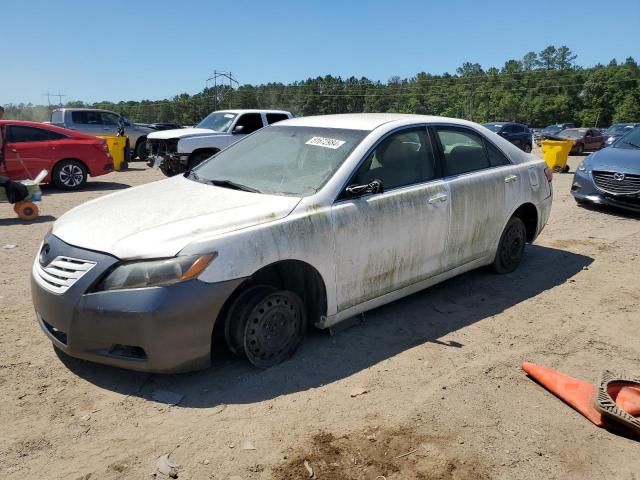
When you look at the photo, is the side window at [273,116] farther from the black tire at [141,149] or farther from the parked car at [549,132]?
the parked car at [549,132]

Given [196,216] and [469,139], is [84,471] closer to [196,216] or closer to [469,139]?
[196,216]

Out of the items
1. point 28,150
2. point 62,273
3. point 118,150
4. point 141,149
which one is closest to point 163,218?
point 62,273

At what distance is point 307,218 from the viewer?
3525mm

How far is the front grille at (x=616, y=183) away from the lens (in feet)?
28.0

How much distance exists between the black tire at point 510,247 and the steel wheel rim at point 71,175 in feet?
31.7

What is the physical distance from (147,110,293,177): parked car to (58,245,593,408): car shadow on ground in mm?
7630

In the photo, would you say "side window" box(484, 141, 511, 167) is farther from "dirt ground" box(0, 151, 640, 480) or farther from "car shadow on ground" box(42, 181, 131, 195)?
"car shadow on ground" box(42, 181, 131, 195)

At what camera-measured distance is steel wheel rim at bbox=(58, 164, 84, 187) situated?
11477 millimetres

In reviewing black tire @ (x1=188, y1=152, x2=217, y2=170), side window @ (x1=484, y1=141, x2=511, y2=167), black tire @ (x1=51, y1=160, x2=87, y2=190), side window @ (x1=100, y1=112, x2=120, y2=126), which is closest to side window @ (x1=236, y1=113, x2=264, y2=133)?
black tire @ (x1=188, y1=152, x2=217, y2=170)

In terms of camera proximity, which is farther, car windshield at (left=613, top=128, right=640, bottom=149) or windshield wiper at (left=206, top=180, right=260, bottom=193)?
car windshield at (left=613, top=128, right=640, bottom=149)

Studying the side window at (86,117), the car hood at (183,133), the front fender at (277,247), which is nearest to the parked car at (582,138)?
the car hood at (183,133)

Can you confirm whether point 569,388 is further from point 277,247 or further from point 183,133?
point 183,133

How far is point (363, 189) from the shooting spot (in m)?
3.78

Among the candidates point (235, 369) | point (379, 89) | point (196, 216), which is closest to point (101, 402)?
point (235, 369)
